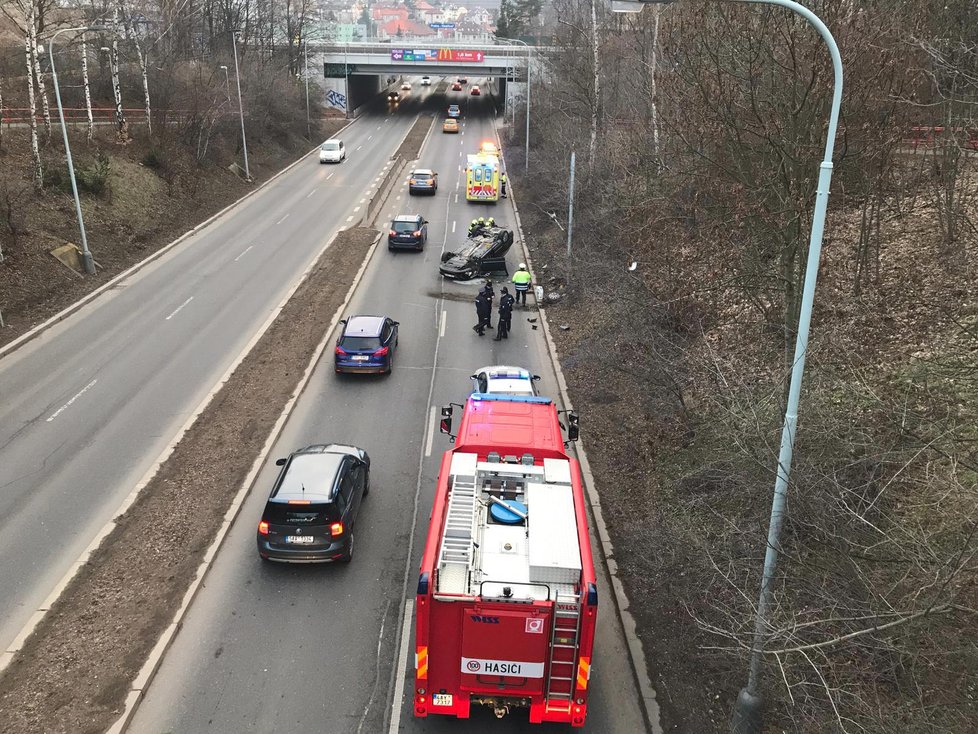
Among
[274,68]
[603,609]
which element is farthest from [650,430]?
[274,68]

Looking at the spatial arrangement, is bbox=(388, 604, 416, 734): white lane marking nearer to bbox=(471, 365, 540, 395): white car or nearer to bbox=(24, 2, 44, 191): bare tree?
bbox=(471, 365, 540, 395): white car

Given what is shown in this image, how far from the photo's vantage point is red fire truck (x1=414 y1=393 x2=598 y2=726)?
310 inches

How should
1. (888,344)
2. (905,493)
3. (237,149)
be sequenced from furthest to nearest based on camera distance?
(237,149) → (888,344) → (905,493)

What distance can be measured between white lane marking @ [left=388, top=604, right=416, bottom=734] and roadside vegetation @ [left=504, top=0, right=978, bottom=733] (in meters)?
3.42

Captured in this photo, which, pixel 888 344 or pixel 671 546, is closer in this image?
pixel 671 546

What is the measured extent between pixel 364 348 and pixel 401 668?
36.0 ft

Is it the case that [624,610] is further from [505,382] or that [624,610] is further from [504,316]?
[504,316]

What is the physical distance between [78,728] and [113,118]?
43.6 meters

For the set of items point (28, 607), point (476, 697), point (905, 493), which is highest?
point (905, 493)

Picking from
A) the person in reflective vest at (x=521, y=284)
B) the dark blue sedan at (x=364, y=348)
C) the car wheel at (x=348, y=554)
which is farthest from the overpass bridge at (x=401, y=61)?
the car wheel at (x=348, y=554)

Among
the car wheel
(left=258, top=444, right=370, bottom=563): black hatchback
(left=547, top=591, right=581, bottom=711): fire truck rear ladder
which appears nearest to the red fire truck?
(left=547, top=591, right=581, bottom=711): fire truck rear ladder

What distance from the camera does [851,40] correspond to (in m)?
11.3

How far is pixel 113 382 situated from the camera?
1917 centimetres

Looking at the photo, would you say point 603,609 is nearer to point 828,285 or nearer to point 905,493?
point 905,493
